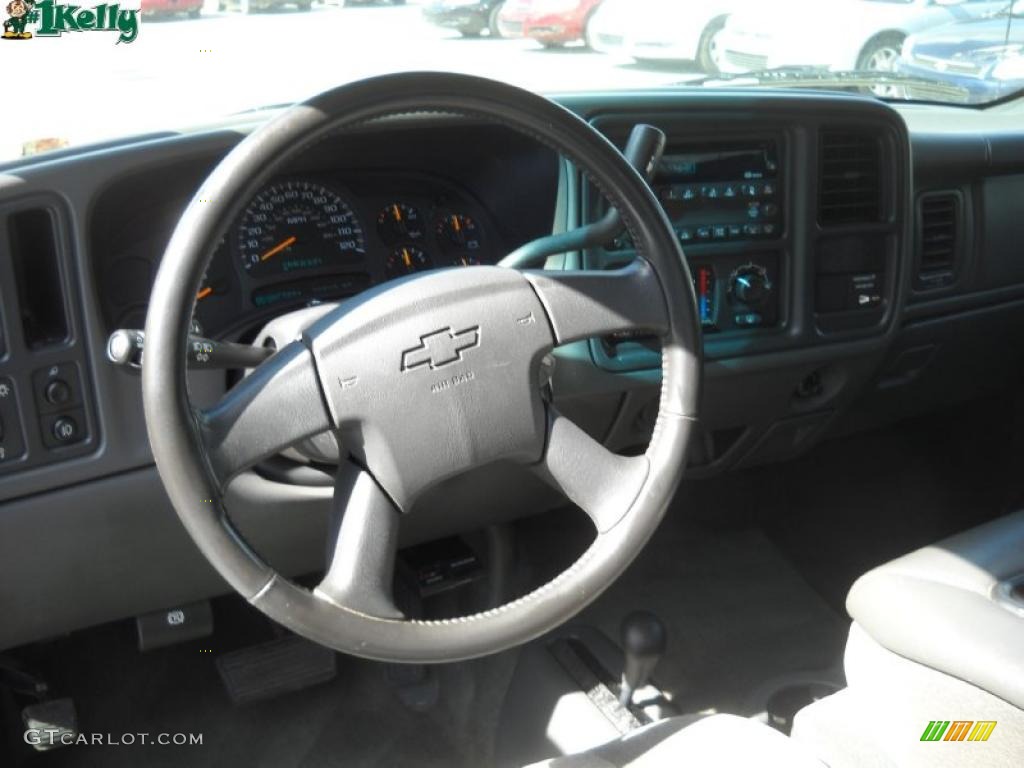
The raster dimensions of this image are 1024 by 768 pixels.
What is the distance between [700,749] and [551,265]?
0.79 m

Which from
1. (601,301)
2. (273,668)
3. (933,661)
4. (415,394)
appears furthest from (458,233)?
(933,661)

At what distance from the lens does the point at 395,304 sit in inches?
50.8

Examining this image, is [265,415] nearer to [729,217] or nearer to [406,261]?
[406,261]

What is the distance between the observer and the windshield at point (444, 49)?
1573mm

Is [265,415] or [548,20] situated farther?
[548,20]

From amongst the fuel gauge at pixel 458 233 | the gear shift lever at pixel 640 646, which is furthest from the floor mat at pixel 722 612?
the fuel gauge at pixel 458 233

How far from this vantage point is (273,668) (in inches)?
86.5

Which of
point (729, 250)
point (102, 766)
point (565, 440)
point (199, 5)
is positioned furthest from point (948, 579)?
point (102, 766)

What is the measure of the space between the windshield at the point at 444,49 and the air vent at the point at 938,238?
0.88ft

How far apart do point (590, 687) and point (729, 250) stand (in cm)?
79

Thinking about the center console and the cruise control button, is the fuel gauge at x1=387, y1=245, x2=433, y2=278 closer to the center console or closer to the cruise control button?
the center console

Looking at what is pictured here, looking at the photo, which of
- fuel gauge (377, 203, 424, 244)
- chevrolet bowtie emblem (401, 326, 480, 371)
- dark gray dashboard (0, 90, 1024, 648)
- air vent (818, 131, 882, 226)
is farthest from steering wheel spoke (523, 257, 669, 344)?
air vent (818, 131, 882, 226)

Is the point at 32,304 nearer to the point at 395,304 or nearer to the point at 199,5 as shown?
the point at 199,5

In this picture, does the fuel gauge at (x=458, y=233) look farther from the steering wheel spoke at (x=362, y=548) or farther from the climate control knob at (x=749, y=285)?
the steering wheel spoke at (x=362, y=548)
